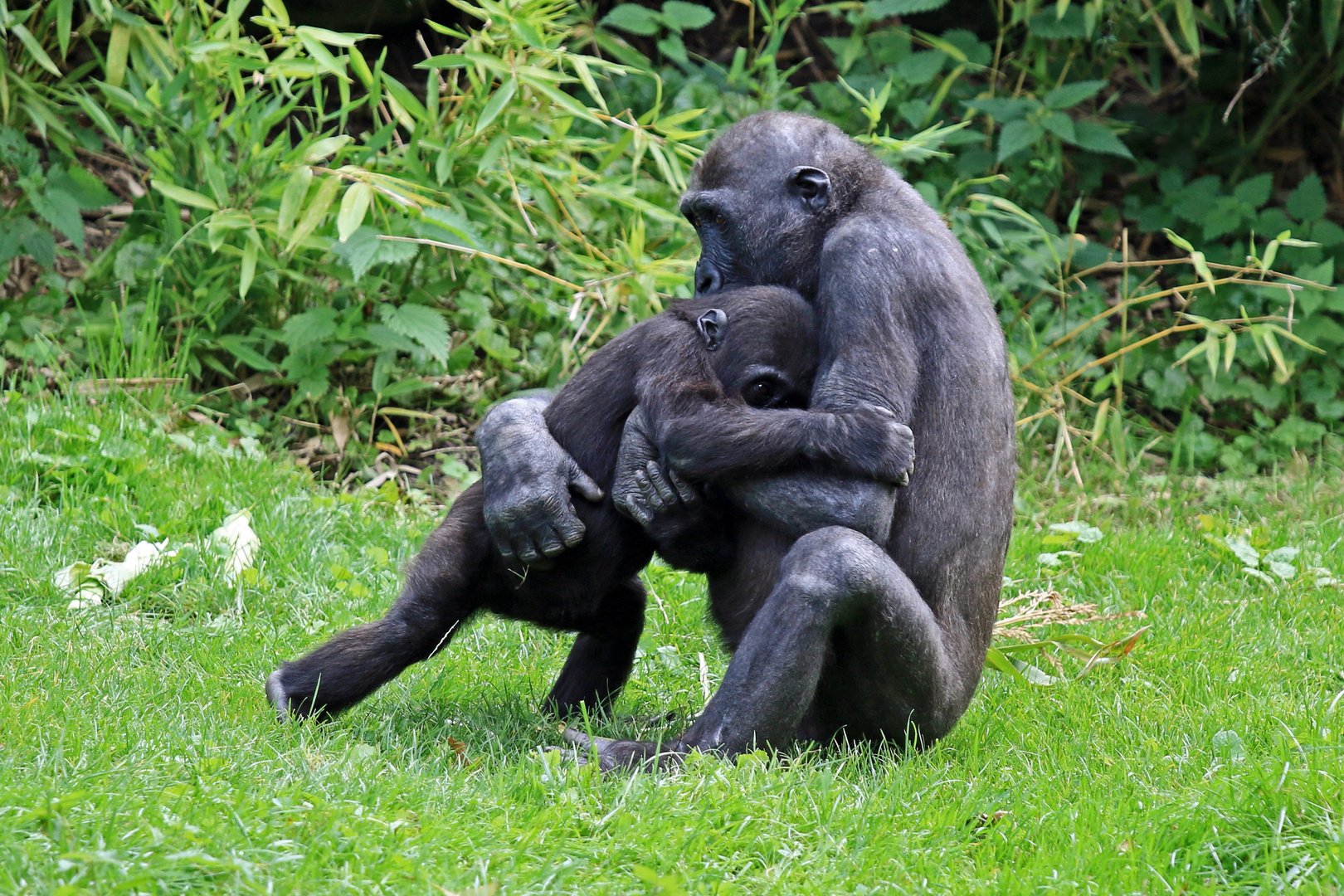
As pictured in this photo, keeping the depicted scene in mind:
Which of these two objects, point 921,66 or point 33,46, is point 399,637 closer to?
point 33,46

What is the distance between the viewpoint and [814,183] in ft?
12.4

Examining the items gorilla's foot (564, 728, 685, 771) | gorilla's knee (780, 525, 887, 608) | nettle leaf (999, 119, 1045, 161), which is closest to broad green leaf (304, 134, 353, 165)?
gorilla's foot (564, 728, 685, 771)

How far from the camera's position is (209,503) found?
513cm

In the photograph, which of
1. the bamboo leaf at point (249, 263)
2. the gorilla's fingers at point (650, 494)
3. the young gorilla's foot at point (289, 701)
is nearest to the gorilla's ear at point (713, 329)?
the gorilla's fingers at point (650, 494)

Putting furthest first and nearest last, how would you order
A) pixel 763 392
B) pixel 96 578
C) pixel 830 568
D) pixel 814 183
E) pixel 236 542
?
pixel 236 542
pixel 96 578
pixel 814 183
pixel 763 392
pixel 830 568

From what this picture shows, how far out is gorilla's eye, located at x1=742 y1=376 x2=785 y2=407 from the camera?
11.5 ft

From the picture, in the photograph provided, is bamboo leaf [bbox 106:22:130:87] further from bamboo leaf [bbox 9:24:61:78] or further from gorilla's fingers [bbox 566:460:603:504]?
gorilla's fingers [bbox 566:460:603:504]

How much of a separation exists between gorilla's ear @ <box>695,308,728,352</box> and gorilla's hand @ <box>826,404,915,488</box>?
1.38ft

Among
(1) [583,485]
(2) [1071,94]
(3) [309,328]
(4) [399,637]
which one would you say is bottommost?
(3) [309,328]

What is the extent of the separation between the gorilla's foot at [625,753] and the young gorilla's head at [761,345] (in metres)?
0.89

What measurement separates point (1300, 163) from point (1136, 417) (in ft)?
7.28

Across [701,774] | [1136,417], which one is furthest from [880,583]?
[1136,417]

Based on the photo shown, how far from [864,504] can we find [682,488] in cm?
47

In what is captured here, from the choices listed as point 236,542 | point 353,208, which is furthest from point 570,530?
point 353,208
